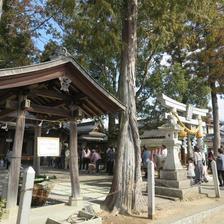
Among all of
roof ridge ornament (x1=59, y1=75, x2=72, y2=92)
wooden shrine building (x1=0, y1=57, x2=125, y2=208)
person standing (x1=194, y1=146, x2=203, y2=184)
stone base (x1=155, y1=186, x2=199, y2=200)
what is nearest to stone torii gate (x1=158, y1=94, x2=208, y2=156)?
person standing (x1=194, y1=146, x2=203, y2=184)

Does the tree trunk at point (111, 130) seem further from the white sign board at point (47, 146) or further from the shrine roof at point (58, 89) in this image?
the white sign board at point (47, 146)

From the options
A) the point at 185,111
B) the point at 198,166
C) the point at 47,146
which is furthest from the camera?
the point at 185,111

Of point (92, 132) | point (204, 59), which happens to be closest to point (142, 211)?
point (204, 59)

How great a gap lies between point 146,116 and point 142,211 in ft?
45.9

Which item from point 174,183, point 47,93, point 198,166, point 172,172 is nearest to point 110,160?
point 198,166

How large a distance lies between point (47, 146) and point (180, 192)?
538 centimetres

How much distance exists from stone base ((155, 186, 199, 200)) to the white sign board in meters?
5.01

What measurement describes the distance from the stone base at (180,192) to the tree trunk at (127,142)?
274 cm

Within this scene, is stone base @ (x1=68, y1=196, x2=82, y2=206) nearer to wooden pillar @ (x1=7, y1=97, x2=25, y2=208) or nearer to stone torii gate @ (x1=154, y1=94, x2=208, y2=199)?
wooden pillar @ (x1=7, y1=97, x2=25, y2=208)

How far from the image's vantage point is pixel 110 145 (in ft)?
72.4

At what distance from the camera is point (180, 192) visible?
11.5 meters

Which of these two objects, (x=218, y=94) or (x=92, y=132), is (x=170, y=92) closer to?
(x=218, y=94)

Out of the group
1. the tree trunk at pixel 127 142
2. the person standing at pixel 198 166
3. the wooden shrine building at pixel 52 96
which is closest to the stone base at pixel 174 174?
the person standing at pixel 198 166

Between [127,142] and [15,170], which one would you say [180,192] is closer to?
[127,142]
